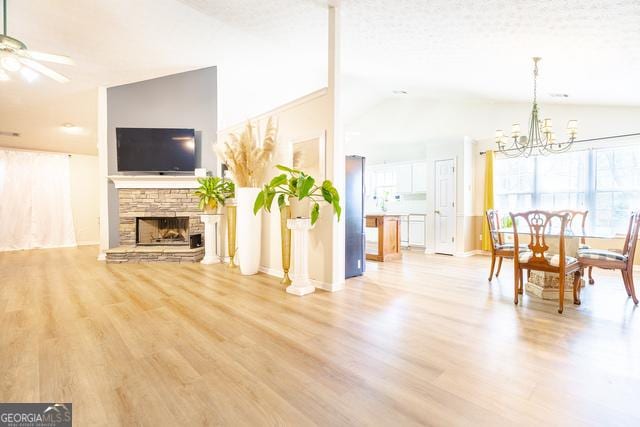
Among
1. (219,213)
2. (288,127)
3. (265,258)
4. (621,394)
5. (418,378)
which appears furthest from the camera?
(219,213)

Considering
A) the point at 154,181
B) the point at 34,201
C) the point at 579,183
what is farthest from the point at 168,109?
the point at 579,183

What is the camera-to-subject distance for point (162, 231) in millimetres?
5824

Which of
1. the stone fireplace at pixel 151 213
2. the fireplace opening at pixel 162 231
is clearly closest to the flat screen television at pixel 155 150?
the stone fireplace at pixel 151 213

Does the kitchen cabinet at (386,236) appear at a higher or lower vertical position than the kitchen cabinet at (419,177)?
lower

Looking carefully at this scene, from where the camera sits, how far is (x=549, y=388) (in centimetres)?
155

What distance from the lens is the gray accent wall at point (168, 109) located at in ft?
17.6

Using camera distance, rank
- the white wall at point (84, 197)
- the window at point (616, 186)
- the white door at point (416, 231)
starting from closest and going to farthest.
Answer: the window at point (616, 186) → the white door at point (416, 231) → the white wall at point (84, 197)

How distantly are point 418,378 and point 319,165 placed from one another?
251cm

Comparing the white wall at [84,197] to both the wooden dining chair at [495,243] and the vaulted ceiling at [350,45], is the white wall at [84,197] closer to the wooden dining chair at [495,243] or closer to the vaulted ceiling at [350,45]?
the vaulted ceiling at [350,45]

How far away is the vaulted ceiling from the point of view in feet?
9.32

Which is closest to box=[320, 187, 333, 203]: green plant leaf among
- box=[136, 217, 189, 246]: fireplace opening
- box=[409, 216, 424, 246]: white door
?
box=[136, 217, 189, 246]: fireplace opening

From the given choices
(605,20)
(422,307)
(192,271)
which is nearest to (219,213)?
(192,271)

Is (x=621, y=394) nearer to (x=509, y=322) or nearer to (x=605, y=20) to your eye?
(x=509, y=322)

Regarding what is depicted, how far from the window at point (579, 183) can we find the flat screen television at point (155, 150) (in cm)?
622
